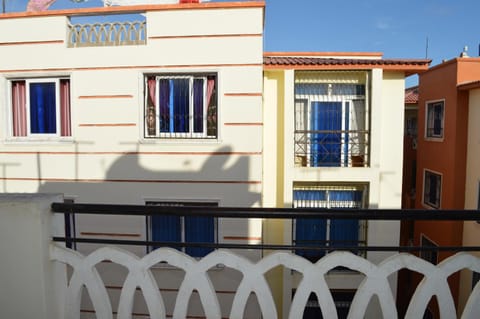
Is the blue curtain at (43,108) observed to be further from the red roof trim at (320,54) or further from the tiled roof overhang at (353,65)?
the red roof trim at (320,54)

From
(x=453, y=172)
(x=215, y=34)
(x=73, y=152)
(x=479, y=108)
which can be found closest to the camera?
(x=215, y=34)

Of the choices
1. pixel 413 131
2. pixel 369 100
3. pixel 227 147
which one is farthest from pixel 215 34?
pixel 413 131

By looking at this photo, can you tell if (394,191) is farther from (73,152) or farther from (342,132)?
(73,152)

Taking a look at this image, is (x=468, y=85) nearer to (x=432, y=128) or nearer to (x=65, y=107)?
(x=432, y=128)

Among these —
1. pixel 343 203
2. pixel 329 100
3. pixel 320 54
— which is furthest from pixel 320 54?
pixel 343 203

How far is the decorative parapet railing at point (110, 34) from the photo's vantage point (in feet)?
19.3

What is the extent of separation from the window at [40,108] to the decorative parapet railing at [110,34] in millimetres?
918

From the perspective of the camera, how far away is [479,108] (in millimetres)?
8734

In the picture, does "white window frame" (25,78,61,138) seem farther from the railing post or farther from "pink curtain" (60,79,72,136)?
the railing post

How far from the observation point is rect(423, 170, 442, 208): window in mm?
10492

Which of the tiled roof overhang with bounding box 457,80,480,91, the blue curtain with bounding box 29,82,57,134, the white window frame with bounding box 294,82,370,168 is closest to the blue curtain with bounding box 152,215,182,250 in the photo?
the blue curtain with bounding box 29,82,57,134

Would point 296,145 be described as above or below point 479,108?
below

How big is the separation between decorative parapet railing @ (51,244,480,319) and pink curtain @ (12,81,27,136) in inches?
239

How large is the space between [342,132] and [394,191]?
1.91m
